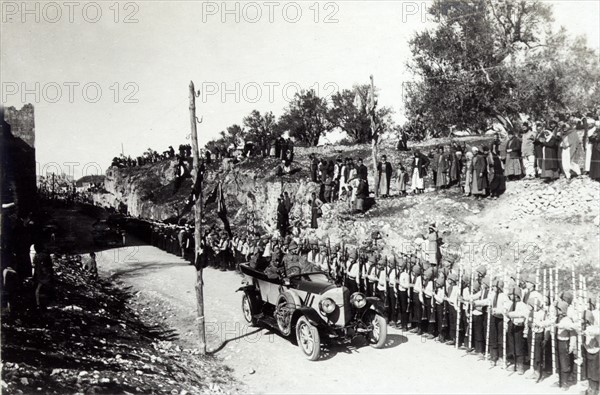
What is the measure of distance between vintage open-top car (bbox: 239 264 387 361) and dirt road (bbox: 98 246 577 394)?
0.34 meters

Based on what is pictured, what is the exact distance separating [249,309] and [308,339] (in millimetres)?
2711

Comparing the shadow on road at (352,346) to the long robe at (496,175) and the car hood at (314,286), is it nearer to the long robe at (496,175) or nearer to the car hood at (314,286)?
the car hood at (314,286)

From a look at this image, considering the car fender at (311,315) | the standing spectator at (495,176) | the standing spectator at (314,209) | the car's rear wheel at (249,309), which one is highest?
the standing spectator at (495,176)

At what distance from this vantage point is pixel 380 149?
30234 millimetres

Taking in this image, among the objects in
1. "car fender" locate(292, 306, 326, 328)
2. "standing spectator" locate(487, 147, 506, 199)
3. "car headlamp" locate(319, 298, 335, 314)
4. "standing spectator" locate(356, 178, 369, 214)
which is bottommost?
"car fender" locate(292, 306, 326, 328)

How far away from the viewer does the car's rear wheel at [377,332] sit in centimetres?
1021

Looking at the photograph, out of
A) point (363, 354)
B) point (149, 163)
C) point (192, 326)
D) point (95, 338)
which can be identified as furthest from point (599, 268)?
point (149, 163)

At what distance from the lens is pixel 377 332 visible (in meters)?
10.4

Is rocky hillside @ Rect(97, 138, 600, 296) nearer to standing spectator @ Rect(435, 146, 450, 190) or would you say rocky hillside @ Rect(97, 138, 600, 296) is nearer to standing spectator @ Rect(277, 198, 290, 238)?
standing spectator @ Rect(435, 146, 450, 190)

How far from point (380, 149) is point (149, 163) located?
24290mm

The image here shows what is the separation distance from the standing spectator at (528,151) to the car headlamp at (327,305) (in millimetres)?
9921

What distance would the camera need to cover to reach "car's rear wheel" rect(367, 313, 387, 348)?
→ 33.5ft

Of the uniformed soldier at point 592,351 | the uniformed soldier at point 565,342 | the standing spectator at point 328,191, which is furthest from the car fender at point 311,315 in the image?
the standing spectator at point 328,191

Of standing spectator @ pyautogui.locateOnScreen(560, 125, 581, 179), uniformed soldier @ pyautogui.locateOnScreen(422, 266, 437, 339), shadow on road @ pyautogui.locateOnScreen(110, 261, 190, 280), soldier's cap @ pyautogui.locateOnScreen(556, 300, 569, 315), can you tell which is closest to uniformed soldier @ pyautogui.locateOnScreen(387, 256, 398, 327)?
uniformed soldier @ pyautogui.locateOnScreen(422, 266, 437, 339)
